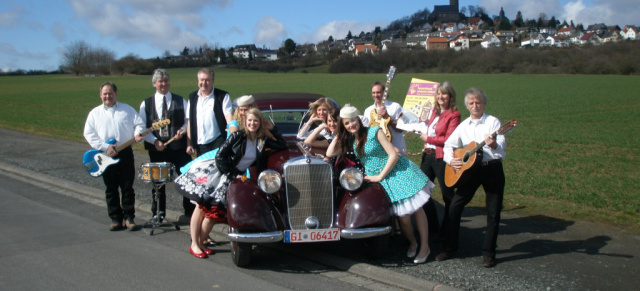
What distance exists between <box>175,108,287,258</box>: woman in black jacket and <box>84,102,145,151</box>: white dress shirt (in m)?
1.51

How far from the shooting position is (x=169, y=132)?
25.3ft

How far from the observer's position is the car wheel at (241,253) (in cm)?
581

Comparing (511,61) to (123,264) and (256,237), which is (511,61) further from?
(123,264)

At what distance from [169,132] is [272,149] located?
6.25 ft

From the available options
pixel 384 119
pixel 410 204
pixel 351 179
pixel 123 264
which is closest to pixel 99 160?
pixel 123 264

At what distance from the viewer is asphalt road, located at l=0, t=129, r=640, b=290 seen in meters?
5.26

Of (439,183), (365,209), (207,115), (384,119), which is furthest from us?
(207,115)

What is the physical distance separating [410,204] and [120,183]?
3.82 m

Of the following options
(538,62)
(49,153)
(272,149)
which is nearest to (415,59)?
(538,62)

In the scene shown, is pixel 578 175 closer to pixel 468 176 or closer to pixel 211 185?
pixel 468 176

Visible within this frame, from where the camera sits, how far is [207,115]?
755cm

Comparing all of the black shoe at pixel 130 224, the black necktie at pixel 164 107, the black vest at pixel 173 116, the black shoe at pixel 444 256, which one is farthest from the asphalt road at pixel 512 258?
the black necktie at pixel 164 107

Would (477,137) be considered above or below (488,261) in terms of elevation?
above

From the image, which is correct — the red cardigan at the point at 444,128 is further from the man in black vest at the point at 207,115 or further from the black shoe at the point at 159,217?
the black shoe at the point at 159,217
